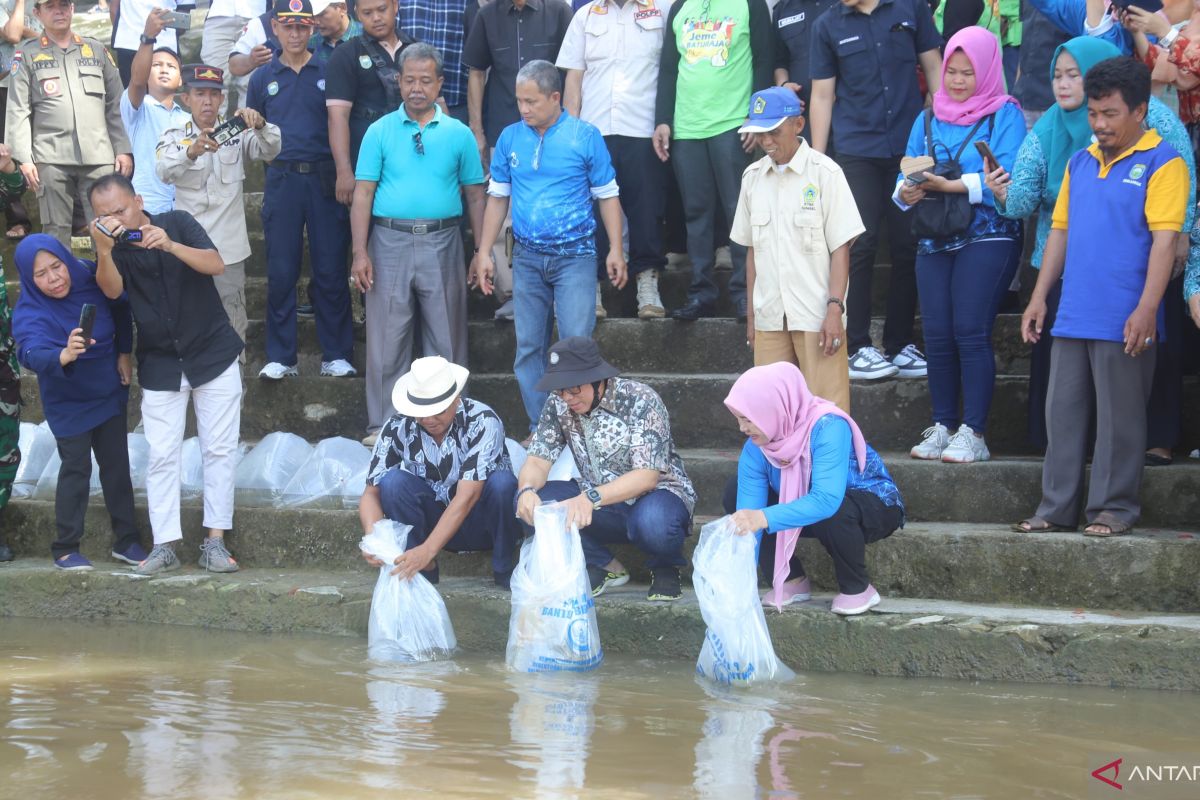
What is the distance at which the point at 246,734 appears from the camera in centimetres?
414

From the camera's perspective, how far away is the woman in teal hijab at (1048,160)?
543cm

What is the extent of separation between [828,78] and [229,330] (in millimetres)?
3006

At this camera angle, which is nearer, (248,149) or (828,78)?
(828,78)

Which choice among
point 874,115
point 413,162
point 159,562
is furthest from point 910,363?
point 159,562

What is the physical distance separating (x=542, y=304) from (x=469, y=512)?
1.30m

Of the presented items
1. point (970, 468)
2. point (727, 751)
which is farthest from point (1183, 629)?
point (727, 751)

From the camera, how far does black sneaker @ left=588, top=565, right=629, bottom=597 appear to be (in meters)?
5.44

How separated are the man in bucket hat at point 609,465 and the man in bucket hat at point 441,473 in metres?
0.19

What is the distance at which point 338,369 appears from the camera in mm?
7230

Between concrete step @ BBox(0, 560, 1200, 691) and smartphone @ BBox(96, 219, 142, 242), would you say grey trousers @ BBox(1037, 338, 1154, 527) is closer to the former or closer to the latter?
concrete step @ BBox(0, 560, 1200, 691)

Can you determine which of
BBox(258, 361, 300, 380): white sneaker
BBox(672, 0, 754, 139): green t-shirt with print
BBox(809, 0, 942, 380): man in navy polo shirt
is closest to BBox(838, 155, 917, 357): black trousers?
BBox(809, 0, 942, 380): man in navy polo shirt

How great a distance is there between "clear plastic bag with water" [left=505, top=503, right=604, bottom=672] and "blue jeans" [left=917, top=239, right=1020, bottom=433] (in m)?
1.83

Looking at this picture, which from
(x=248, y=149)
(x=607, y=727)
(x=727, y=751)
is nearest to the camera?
(x=727, y=751)

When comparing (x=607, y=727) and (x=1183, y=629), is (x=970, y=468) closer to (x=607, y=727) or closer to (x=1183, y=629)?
(x=1183, y=629)
